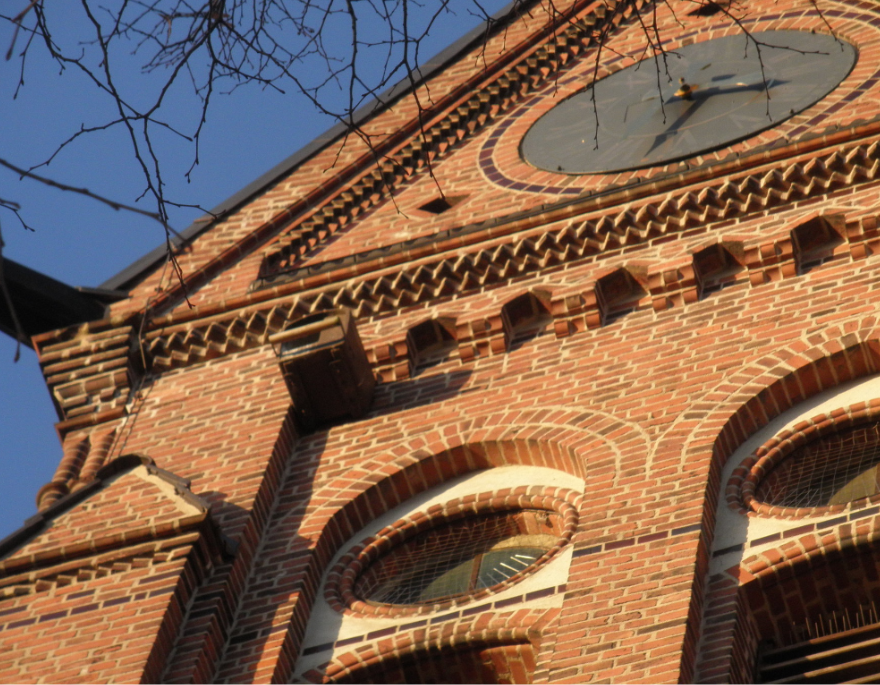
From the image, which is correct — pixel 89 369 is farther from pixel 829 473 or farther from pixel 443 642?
pixel 829 473

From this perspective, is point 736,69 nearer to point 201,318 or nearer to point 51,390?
point 201,318

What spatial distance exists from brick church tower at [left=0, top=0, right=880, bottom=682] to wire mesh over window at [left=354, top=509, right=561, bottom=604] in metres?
0.03

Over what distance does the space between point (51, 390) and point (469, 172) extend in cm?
425

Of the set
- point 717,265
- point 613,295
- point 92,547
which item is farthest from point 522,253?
point 92,547

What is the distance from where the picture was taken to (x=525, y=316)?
12508 mm

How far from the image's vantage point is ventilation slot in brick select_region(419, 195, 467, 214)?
47.0ft

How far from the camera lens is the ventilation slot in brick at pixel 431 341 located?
12508mm

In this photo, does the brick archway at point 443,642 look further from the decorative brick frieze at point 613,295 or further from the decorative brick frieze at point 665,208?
the decorative brick frieze at point 665,208

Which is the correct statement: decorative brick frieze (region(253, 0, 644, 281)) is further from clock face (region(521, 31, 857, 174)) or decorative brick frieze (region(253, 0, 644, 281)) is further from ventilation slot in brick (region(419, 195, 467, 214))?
clock face (region(521, 31, 857, 174))

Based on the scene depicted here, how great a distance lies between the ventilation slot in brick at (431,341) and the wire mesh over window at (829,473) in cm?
313

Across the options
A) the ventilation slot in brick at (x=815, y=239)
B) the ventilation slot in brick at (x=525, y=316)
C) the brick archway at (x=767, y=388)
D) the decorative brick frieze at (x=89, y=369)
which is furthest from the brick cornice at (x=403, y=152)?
the brick archway at (x=767, y=388)

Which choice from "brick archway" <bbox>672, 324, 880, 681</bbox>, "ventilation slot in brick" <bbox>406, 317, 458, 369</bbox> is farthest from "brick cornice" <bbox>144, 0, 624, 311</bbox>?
"brick archway" <bbox>672, 324, 880, 681</bbox>

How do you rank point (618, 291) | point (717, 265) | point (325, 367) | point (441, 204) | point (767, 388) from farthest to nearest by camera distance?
point (441, 204)
point (618, 291)
point (717, 265)
point (325, 367)
point (767, 388)

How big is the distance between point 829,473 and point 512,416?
2272 mm
